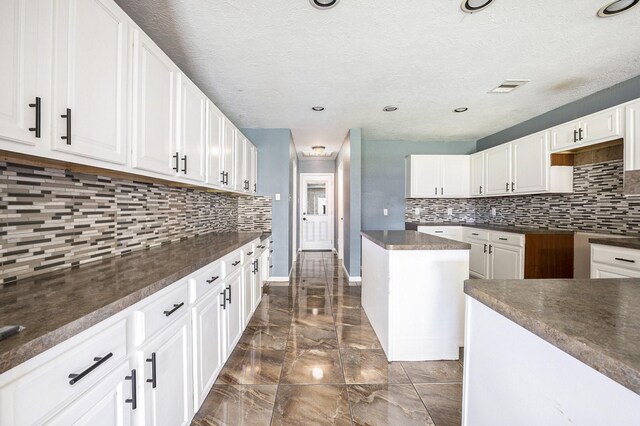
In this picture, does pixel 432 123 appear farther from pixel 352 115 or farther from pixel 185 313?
pixel 185 313

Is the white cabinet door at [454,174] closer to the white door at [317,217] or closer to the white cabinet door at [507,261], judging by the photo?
the white cabinet door at [507,261]

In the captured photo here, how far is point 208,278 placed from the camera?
1647 mm

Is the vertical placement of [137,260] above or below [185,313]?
above

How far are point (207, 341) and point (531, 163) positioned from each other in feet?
13.7

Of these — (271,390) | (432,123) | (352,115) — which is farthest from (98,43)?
(432,123)

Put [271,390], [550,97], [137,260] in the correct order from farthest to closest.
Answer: [550,97], [271,390], [137,260]

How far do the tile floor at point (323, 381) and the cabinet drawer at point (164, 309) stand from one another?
2.39 ft

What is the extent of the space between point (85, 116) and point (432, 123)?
4114 millimetres

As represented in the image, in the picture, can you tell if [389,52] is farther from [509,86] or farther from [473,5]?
[509,86]

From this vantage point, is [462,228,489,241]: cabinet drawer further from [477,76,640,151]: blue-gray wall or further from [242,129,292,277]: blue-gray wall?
[242,129,292,277]: blue-gray wall

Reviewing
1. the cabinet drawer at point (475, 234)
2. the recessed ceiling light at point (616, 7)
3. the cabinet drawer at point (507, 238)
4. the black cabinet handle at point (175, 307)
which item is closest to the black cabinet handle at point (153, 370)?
the black cabinet handle at point (175, 307)

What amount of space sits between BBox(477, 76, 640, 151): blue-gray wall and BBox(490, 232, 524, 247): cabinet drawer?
5.14 ft

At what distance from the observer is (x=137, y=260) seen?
1.55 meters

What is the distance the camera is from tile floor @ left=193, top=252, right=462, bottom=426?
1567mm
